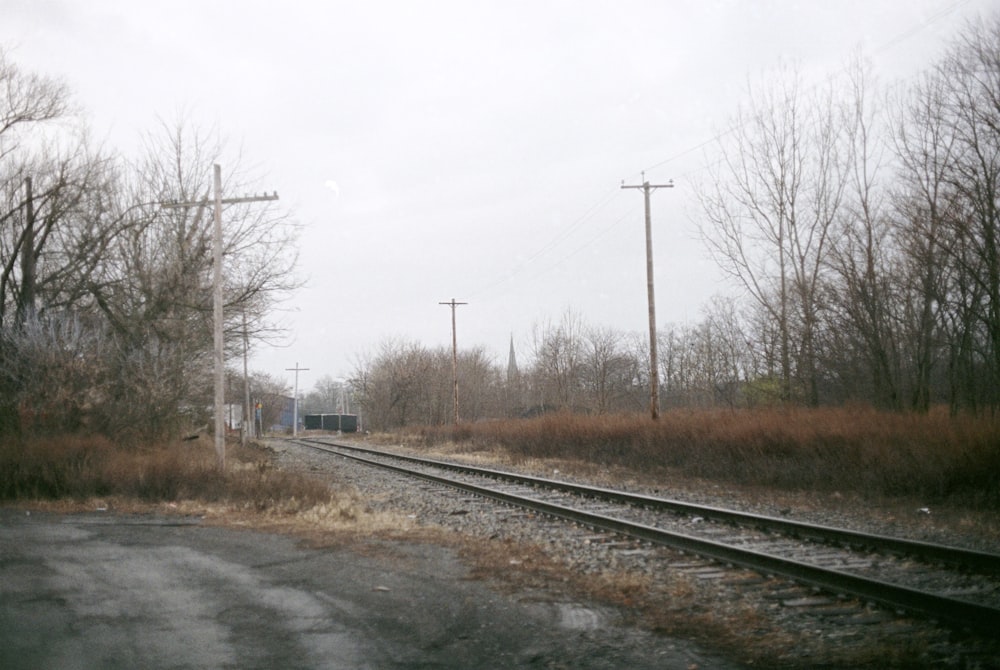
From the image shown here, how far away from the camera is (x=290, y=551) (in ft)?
32.9

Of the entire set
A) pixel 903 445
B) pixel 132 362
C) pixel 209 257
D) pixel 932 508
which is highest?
pixel 209 257

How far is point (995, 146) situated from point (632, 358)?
153 ft

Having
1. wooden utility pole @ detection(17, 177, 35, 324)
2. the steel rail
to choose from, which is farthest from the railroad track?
wooden utility pole @ detection(17, 177, 35, 324)

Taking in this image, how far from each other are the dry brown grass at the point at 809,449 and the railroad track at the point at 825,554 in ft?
15.2

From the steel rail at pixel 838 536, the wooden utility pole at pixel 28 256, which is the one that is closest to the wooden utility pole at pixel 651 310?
the steel rail at pixel 838 536

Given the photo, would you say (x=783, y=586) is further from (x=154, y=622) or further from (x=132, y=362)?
(x=132, y=362)

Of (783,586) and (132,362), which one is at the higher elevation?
(132,362)

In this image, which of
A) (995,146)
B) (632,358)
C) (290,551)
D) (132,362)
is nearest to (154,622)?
(290,551)

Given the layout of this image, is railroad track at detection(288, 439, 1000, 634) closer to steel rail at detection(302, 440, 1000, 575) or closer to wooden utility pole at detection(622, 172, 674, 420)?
steel rail at detection(302, 440, 1000, 575)

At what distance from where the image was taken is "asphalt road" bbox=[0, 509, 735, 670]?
5.58 metres

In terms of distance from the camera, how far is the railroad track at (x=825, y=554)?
6.65 m

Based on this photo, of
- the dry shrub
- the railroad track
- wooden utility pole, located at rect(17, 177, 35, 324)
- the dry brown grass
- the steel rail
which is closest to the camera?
the railroad track

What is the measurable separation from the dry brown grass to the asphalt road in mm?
9762

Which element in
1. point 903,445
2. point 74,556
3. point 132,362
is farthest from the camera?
point 132,362
